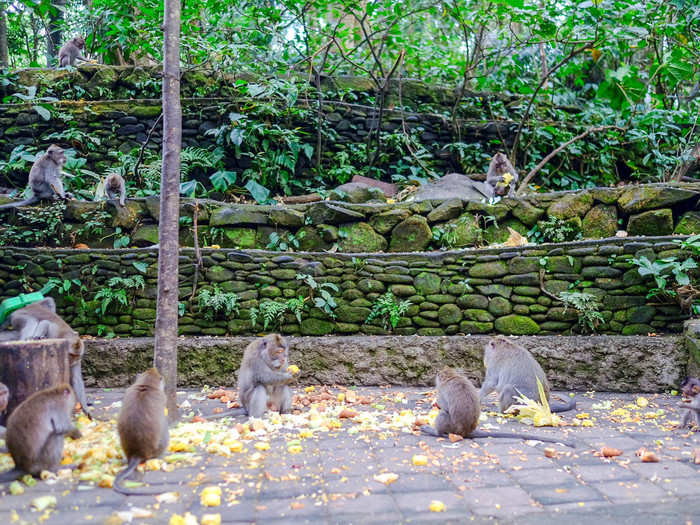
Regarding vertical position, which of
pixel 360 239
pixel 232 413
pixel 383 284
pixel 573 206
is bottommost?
pixel 232 413

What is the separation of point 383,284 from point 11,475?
18.5 ft

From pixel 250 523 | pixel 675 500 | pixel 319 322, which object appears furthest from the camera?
pixel 319 322

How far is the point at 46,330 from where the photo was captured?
650 cm

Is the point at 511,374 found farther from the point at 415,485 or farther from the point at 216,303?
the point at 216,303

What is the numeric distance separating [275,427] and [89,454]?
178 cm

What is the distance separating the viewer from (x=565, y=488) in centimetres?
406

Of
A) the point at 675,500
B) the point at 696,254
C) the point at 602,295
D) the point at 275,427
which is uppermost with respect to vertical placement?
the point at 696,254

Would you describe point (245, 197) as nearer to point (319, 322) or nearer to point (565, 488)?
point (319, 322)

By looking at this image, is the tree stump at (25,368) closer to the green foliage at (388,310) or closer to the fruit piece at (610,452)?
the green foliage at (388,310)

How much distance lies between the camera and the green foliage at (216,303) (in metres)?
8.39

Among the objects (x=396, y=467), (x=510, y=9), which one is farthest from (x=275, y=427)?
(x=510, y=9)

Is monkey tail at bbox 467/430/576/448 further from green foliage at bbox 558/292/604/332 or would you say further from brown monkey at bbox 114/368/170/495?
green foliage at bbox 558/292/604/332

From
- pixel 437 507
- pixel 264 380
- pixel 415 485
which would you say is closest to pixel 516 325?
pixel 264 380

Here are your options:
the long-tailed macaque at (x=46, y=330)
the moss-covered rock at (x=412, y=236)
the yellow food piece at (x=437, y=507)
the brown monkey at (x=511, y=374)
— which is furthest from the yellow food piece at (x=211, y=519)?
the moss-covered rock at (x=412, y=236)
